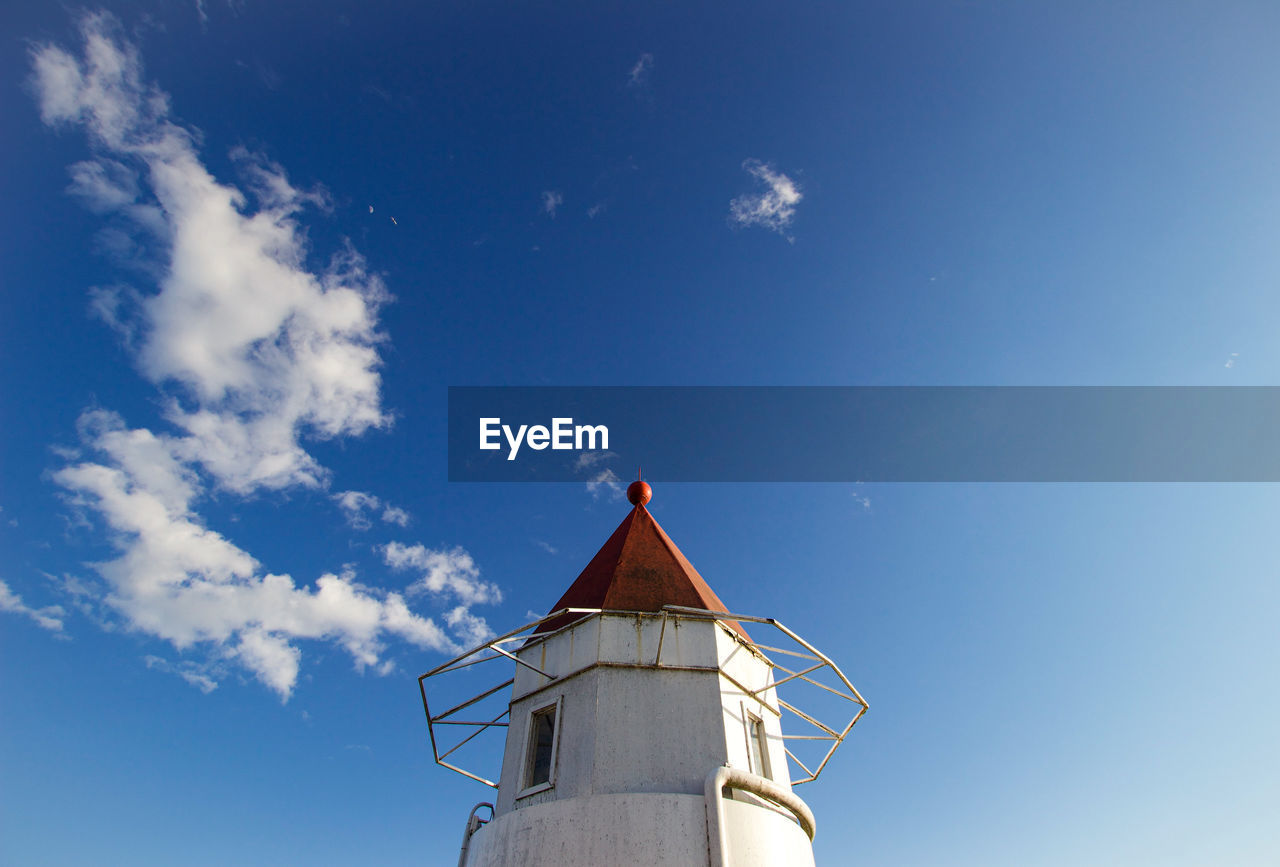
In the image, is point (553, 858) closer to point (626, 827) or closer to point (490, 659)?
point (626, 827)

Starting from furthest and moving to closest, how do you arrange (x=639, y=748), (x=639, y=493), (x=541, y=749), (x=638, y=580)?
(x=639, y=493) → (x=638, y=580) → (x=541, y=749) → (x=639, y=748)

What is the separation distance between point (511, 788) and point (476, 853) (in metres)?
1.36

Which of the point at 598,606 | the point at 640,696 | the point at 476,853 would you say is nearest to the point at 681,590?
the point at 598,606

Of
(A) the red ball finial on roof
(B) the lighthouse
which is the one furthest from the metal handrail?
(A) the red ball finial on roof

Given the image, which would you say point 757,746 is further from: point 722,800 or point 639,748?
point 639,748

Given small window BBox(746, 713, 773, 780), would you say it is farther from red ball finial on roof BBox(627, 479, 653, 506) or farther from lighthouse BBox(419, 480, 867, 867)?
red ball finial on roof BBox(627, 479, 653, 506)

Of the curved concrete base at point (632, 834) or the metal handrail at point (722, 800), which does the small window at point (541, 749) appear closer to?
the curved concrete base at point (632, 834)

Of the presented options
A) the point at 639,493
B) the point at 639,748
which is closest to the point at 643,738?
the point at 639,748

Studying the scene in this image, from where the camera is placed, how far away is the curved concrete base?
38.4 ft

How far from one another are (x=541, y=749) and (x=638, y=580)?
15.5ft

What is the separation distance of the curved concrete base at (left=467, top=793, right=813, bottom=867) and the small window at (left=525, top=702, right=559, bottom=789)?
1.10 meters

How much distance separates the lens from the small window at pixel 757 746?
47.9ft

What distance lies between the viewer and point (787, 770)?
15727 millimetres

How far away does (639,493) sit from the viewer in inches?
846
